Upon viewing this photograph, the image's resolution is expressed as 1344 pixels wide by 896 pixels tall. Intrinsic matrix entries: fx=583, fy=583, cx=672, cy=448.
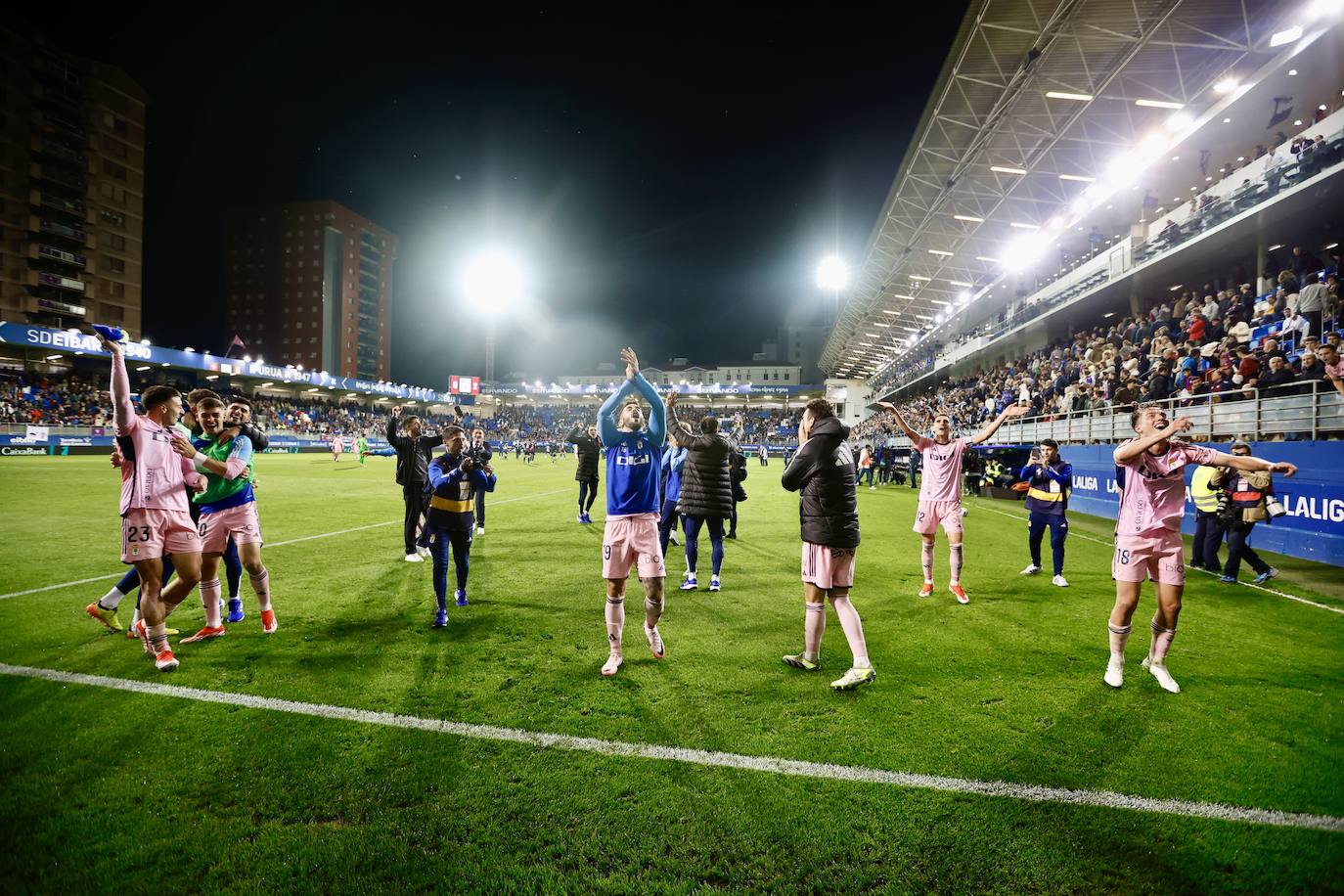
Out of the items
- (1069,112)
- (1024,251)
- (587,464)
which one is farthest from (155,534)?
(1024,251)

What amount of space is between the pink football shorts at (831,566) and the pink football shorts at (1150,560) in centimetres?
206

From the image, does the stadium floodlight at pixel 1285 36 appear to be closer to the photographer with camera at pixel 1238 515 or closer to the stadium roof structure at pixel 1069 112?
the stadium roof structure at pixel 1069 112

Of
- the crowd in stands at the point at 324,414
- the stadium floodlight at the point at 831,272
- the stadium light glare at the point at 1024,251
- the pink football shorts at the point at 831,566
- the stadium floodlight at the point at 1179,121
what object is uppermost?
the stadium floodlight at the point at 831,272

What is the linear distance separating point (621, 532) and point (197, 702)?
3.26 m

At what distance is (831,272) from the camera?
49.2 m

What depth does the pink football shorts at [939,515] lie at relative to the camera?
7.44 metres

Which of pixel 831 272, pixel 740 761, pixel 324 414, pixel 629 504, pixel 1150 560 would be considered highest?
pixel 831 272

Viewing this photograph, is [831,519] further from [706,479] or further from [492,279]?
[492,279]

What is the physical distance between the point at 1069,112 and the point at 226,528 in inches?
1036

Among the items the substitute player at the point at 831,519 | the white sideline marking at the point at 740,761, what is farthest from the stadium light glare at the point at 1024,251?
the white sideline marking at the point at 740,761

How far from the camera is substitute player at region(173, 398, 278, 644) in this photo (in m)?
5.42

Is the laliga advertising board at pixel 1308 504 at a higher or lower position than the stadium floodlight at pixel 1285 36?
lower

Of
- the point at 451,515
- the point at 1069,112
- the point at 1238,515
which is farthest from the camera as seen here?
the point at 1069,112

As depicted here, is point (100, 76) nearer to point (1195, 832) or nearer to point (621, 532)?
point (621, 532)
